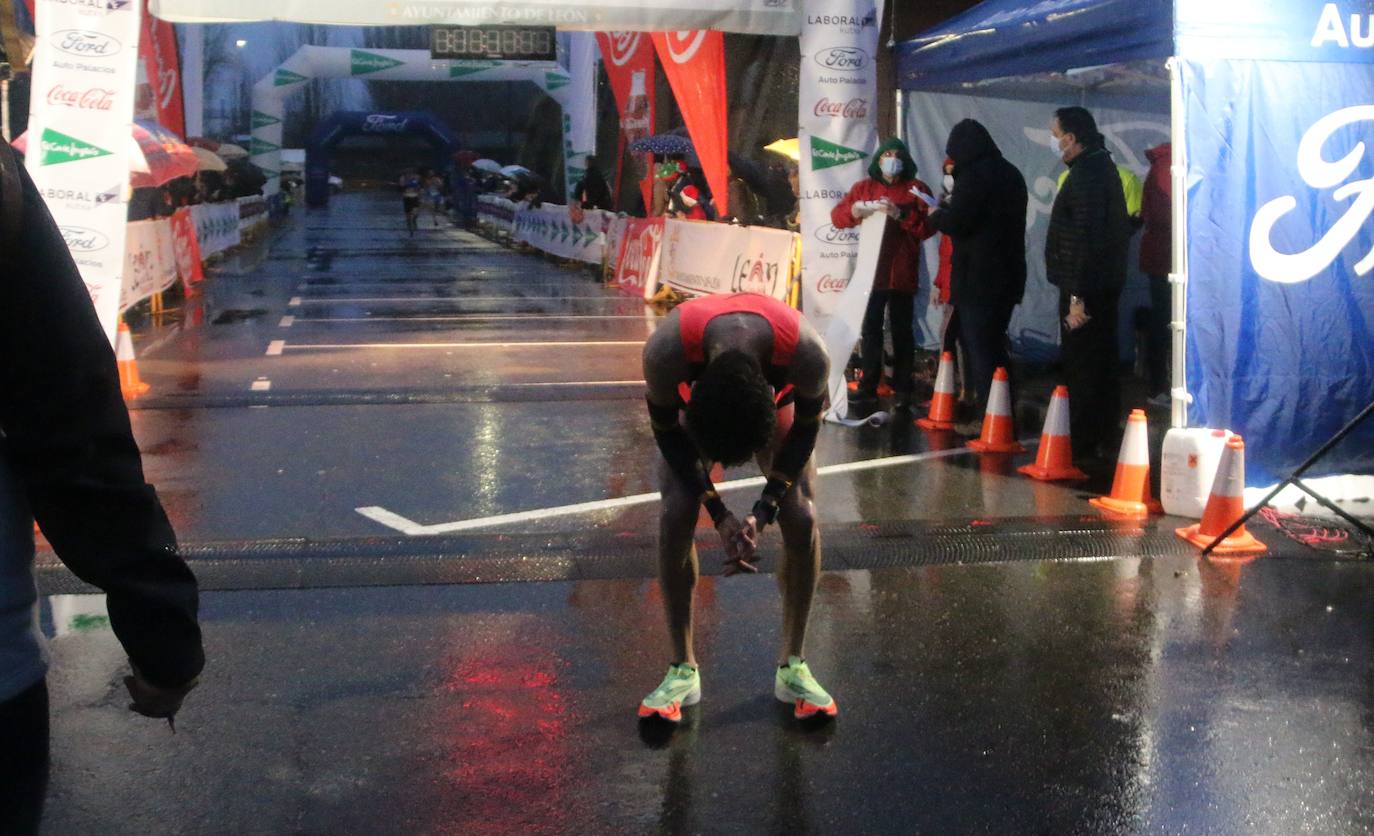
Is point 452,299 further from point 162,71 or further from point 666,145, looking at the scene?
point 162,71

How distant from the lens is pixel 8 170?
1896 mm

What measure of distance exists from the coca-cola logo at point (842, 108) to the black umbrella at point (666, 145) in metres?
10.8

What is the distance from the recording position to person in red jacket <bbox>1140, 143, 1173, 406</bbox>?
10031 millimetres

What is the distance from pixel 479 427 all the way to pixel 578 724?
5655 millimetres

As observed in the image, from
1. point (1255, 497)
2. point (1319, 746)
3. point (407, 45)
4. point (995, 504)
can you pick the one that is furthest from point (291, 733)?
point (407, 45)

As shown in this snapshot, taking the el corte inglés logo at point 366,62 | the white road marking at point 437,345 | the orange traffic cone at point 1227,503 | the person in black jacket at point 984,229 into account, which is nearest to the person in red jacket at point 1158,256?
the person in black jacket at point 984,229

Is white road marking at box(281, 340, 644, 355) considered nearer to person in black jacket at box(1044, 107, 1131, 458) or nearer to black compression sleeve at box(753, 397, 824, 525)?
person in black jacket at box(1044, 107, 1131, 458)

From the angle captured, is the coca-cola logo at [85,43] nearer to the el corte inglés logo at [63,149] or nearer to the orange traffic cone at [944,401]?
the el corte inglés logo at [63,149]

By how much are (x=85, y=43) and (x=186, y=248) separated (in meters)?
13.7

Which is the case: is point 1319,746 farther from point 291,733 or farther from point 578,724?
point 291,733

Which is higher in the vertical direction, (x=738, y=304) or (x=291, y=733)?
(x=738, y=304)

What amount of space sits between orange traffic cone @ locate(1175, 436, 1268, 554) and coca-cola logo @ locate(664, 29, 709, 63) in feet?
23.5

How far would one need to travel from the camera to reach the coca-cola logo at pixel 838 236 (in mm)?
10055

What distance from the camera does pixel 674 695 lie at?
4.65m
